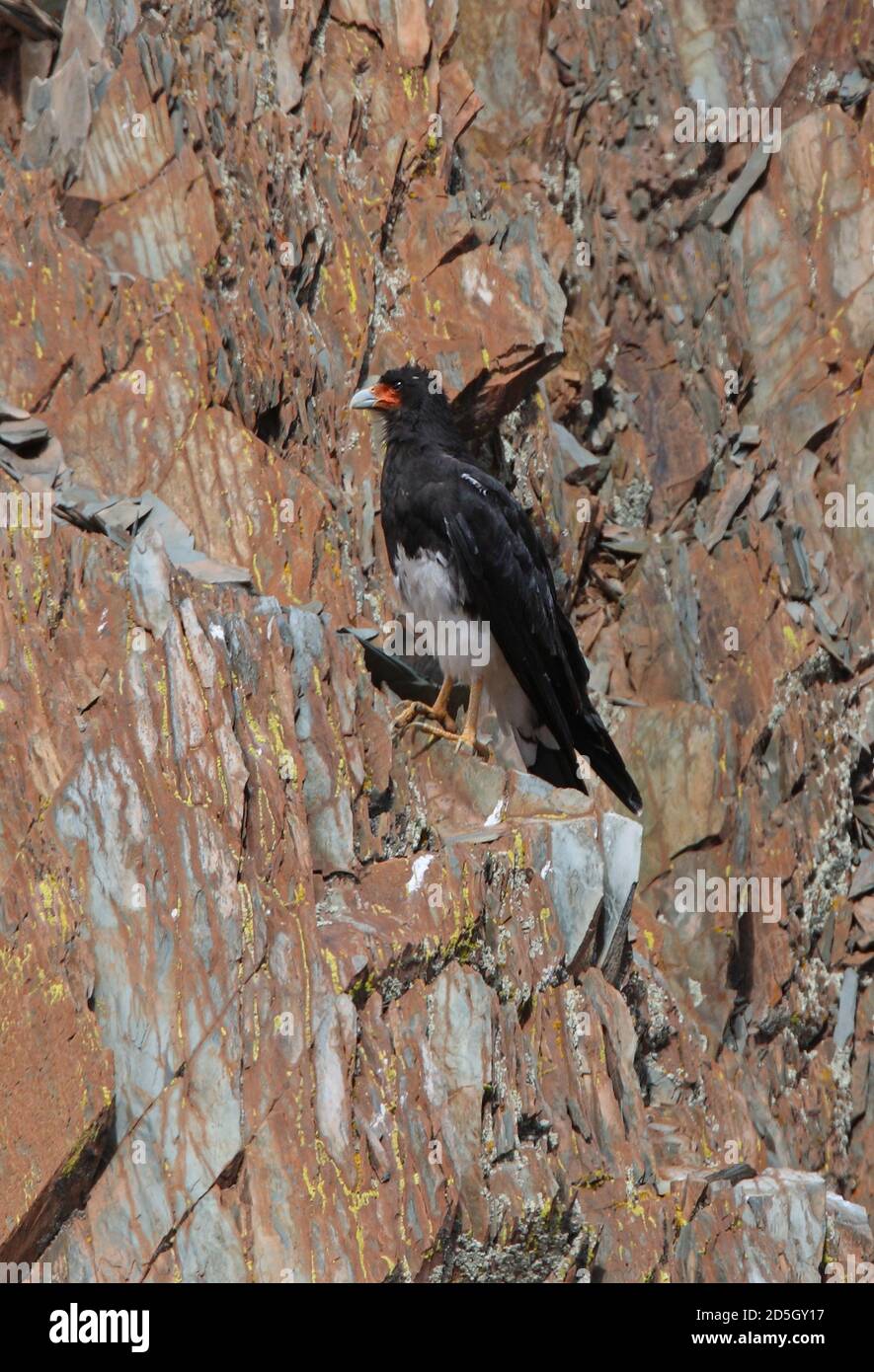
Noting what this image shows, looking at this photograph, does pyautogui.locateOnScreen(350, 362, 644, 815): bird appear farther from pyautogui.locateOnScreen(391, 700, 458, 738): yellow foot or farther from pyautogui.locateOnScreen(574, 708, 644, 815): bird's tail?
pyautogui.locateOnScreen(574, 708, 644, 815): bird's tail

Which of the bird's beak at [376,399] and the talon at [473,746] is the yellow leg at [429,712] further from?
the bird's beak at [376,399]

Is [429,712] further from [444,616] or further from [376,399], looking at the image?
[376,399]

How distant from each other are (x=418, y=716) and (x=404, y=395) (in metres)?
2.39

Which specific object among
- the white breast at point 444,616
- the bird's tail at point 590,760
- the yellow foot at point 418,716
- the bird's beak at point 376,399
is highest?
the bird's beak at point 376,399

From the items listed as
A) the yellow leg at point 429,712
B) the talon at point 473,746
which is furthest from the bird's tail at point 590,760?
the talon at point 473,746

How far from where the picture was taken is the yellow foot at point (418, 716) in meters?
10.3

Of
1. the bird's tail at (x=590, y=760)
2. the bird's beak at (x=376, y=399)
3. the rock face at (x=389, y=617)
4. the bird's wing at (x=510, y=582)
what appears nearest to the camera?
the rock face at (x=389, y=617)

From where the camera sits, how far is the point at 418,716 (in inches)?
414

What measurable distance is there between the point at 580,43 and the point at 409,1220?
43.4ft

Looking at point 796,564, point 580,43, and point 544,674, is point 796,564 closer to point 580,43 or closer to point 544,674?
point 580,43

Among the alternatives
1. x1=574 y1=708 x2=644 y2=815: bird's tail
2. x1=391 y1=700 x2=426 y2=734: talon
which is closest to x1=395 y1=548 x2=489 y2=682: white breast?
x1=391 y1=700 x2=426 y2=734: talon

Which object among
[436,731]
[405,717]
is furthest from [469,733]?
[405,717]

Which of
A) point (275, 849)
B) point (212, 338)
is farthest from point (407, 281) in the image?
point (275, 849)

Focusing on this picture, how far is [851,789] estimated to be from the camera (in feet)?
59.5
